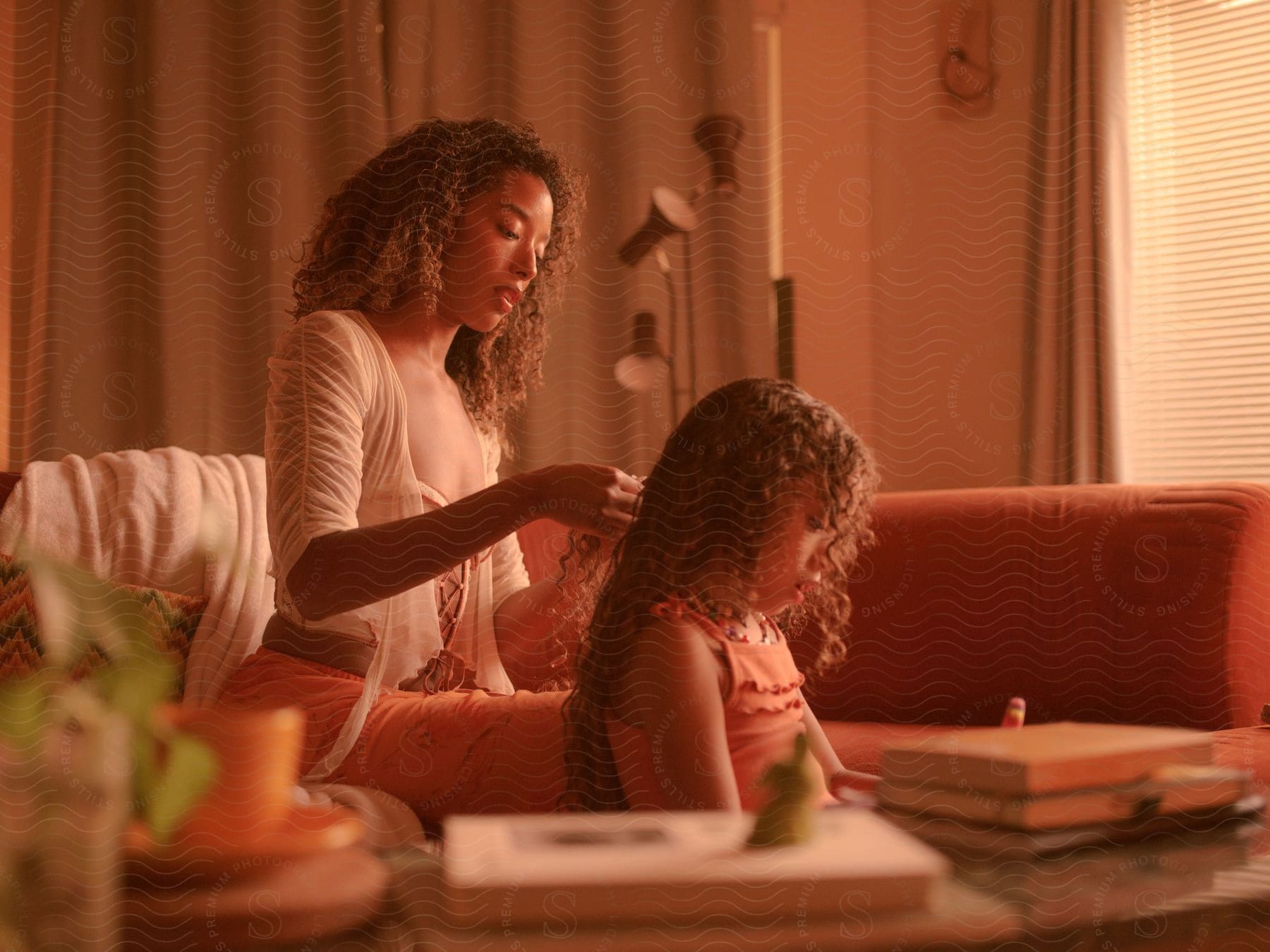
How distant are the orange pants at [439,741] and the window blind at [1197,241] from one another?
0.31 m

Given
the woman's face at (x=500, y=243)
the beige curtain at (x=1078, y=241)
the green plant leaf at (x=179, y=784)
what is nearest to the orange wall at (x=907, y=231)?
the beige curtain at (x=1078, y=241)

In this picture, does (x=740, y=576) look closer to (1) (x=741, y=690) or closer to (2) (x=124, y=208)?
(1) (x=741, y=690)

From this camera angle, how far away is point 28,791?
32 centimetres

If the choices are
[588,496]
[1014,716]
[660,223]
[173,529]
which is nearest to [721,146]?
[660,223]

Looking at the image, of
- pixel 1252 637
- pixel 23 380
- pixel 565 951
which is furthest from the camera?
pixel 1252 637

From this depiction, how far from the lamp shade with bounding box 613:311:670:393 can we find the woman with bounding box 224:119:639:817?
37 mm

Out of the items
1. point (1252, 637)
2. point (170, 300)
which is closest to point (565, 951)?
point (170, 300)

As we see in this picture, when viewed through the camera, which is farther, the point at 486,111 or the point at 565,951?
the point at 486,111

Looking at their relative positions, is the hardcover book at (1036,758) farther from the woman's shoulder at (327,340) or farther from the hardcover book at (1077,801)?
the woman's shoulder at (327,340)

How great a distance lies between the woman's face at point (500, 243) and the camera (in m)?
0.39

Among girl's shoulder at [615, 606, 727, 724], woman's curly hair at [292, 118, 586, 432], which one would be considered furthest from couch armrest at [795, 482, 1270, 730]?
woman's curly hair at [292, 118, 586, 432]

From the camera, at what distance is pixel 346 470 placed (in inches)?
14.6

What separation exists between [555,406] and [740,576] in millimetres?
110

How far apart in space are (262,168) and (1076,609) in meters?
0.46
